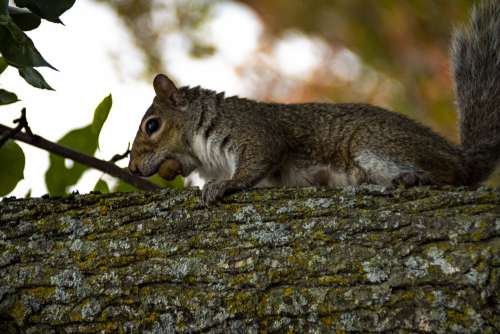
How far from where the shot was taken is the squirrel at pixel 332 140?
3271 mm

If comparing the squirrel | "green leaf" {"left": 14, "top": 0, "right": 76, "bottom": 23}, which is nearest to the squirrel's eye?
the squirrel

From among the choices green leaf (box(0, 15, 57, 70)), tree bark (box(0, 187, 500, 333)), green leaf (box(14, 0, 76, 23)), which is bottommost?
tree bark (box(0, 187, 500, 333))

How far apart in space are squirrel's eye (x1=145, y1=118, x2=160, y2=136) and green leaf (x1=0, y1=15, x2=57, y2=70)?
4.96 ft

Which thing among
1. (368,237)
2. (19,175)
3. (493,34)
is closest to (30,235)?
(19,175)

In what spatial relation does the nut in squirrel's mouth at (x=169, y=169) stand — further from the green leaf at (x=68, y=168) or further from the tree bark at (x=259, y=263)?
the tree bark at (x=259, y=263)

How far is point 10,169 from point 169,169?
39.5 inches

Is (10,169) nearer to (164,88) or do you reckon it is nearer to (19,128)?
(19,128)

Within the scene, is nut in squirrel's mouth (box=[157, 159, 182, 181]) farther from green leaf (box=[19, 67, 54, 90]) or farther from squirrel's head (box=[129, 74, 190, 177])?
green leaf (box=[19, 67, 54, 90])

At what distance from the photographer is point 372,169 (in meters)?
3.29

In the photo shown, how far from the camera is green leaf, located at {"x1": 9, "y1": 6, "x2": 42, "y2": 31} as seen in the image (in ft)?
8.64

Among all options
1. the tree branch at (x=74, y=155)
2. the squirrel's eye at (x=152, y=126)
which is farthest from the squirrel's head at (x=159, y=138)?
the tree branch at (x=74, y=155)

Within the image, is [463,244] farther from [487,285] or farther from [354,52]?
[354,52]

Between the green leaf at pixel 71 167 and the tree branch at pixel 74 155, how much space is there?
0.12 m

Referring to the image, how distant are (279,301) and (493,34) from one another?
6.37 ft
